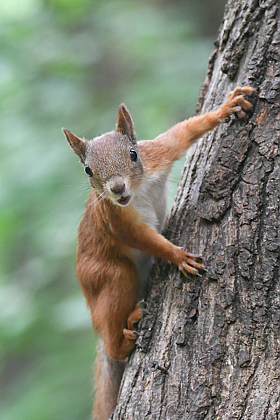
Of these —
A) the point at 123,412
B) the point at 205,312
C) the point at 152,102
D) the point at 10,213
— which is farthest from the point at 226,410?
the point at 152,102

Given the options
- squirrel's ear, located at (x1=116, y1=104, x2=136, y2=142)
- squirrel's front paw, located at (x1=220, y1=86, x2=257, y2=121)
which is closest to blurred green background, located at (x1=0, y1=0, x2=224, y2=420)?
squirrel's ear, located at (x1=116, y1=104, x2=136, y2=142)

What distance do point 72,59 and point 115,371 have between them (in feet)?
7.75

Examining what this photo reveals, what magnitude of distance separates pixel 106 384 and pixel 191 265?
3.61 ft

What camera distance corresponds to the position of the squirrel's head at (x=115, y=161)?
2131mm

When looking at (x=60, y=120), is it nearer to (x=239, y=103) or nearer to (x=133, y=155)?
(x=133, y=155)

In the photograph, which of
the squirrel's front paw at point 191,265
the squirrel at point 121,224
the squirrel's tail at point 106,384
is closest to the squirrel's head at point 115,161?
the squirrel at point 121,224

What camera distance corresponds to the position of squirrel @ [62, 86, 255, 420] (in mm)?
2176

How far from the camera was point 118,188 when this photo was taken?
6.78 ft

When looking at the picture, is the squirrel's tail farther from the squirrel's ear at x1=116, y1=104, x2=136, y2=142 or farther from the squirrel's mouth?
the squirrel's ear at x1=116, y1=104, x2=136, y2=142

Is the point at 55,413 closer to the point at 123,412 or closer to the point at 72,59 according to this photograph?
the point at 123,412

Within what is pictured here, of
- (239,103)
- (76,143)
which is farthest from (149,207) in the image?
(239,103)

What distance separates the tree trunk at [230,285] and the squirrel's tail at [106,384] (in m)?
0.52

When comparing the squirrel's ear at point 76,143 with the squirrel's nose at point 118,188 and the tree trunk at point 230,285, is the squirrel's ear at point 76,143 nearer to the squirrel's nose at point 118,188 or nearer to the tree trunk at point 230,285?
the squirrel's nose at point 118,188

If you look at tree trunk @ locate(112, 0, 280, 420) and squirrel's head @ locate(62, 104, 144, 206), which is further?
squirrel's head @ locate(62, 104, 144, 206)
